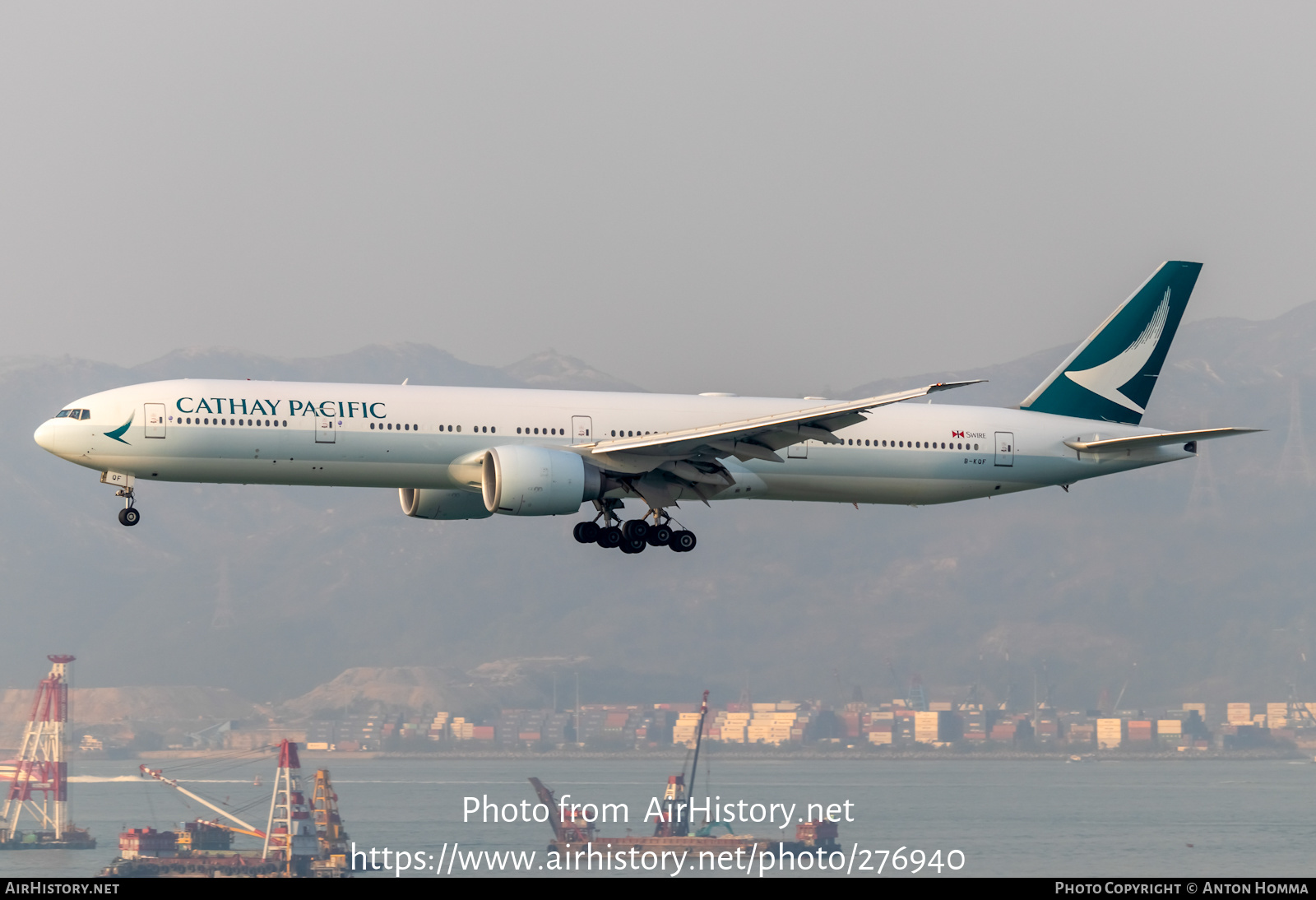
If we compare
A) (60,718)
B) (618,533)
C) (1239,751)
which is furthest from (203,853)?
(1239,751)

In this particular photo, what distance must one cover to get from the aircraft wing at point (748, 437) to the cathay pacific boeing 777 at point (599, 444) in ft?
0.22

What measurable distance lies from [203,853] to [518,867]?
24.1 metres

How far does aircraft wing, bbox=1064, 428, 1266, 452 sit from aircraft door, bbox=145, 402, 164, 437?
27.6m

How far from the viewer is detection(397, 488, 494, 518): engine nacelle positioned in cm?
5072

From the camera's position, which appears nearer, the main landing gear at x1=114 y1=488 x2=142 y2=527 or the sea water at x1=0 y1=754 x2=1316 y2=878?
the main landing gear at x1=114 y1=488 x2=142 y2=527

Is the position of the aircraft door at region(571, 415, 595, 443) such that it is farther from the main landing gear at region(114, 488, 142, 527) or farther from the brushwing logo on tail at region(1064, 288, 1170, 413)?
the brushwing logo on tail at region(1064, 288, 1170, 413)

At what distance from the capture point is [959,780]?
172250 mm

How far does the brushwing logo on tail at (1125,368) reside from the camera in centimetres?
5556

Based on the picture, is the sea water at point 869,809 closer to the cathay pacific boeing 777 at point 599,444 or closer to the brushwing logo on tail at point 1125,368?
the brushwing logo on tail at point 1125,368

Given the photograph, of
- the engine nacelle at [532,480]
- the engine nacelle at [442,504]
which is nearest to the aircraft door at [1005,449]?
the engine nacelle at [532,480]

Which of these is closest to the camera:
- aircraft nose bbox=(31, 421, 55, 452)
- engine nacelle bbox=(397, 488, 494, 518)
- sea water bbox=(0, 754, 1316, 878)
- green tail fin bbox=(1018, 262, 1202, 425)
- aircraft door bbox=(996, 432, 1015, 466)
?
aircraft nose bbox=(31, 421, 55, 452)

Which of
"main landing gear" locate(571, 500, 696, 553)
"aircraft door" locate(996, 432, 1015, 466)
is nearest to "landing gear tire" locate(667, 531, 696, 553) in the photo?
"main landing gear" locate(571, 500, 696, 553)

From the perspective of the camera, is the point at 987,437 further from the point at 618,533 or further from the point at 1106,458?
the point at 618,533

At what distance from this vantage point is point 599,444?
4788 cm
